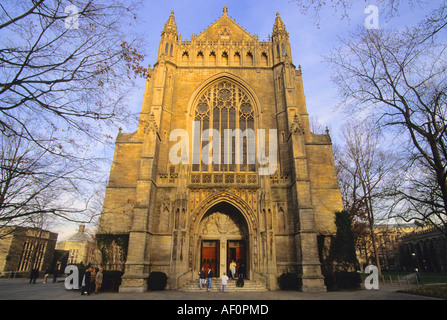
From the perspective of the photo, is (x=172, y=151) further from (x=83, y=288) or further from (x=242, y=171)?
(x=83, y=288)

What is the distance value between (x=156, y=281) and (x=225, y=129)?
11861mm

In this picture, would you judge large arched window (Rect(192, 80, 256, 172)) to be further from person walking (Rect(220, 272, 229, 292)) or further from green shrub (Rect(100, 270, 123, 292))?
green shrub (Rect(100, 270, 123, 292))

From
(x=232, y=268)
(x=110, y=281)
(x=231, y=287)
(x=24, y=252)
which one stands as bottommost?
(x=231, y=287)

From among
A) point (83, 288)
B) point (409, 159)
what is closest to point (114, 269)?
point (83, 288)

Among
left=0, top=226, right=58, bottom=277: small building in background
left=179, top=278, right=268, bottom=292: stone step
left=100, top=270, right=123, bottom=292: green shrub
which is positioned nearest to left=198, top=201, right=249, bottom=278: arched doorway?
left=179, top=278, right=268, bottom=292: stone step

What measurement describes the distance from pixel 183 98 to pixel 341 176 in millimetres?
18705

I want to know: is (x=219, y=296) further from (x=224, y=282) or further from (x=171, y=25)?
(x=171, y=25)

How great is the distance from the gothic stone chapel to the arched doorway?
0.07 metres

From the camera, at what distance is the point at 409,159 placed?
10.5 m

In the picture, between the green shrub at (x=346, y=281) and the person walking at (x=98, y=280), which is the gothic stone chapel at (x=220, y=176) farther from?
the green shrub at (x=346, y=281)

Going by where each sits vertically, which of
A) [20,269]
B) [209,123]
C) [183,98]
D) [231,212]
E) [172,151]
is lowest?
[20,269]

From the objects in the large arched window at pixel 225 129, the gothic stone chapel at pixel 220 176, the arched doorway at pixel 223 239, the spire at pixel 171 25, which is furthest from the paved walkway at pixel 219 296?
the spire at pixel 171 25

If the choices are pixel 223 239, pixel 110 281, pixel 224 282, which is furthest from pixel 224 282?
pixel 110 281

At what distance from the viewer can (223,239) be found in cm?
1833
